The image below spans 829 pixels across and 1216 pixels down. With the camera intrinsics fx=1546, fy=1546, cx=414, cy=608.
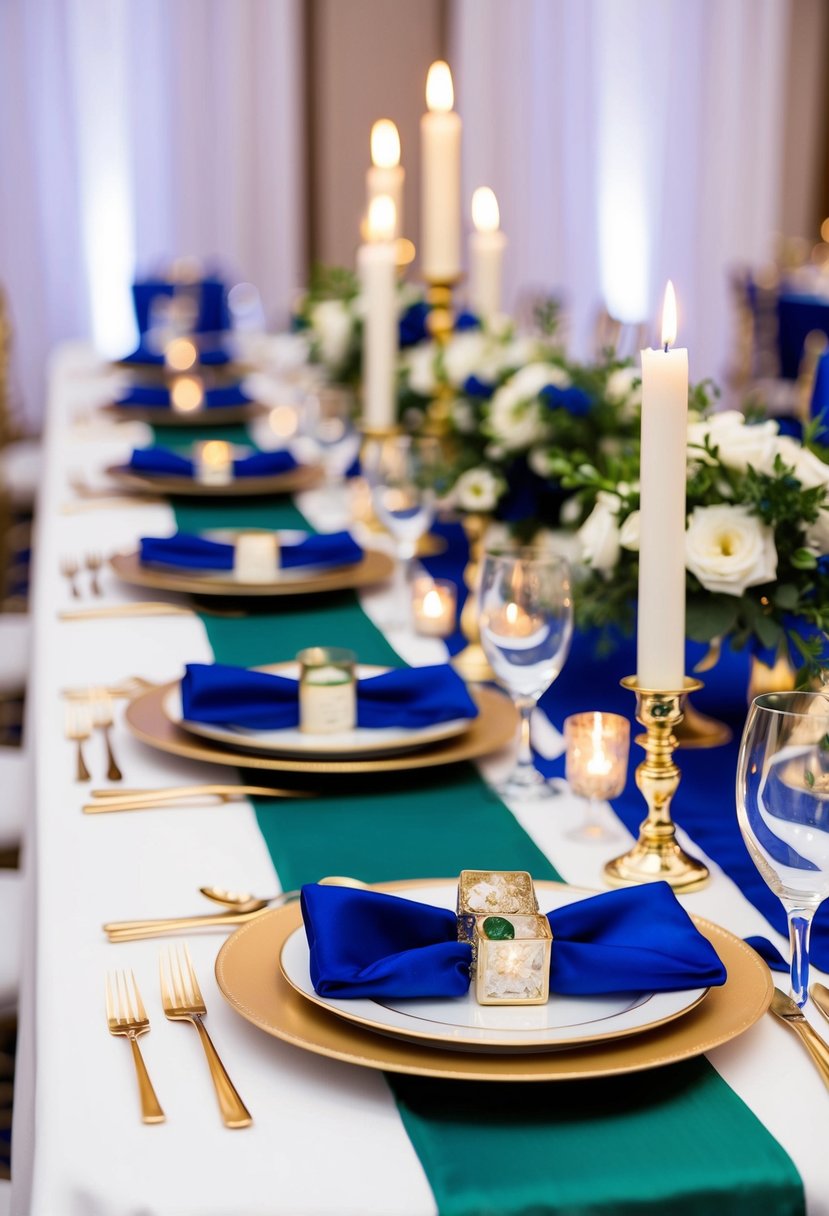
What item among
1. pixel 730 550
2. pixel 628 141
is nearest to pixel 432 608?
pixel 730 550

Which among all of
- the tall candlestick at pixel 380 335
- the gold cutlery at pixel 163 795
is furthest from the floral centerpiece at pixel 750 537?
the tall candlestick at pixel 380 335

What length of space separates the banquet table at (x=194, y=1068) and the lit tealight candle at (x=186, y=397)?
1.97m

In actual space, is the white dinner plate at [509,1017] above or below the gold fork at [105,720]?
above

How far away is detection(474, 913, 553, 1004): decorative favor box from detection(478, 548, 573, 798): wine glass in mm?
456

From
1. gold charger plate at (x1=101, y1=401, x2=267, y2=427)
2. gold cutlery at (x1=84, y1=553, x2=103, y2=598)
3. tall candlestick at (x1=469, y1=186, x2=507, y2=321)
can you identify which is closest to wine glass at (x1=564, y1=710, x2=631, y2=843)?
gold cutlery at (x1=84, y1=553, x2=103, y2=598)

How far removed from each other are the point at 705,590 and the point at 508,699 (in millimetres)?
267

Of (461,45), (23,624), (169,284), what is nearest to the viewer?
(23,624)

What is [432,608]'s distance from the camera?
189 cm

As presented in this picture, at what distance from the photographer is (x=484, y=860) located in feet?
4.09

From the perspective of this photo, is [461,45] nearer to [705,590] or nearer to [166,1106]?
[705,590]

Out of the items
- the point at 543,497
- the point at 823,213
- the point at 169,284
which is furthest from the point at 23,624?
the point at 823,213

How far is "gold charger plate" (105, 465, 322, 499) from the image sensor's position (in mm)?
2580

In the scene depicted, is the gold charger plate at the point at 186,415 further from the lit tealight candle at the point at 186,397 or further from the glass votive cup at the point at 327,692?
the glass votive cup at the point at 327,692

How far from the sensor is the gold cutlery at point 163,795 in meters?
1.34
